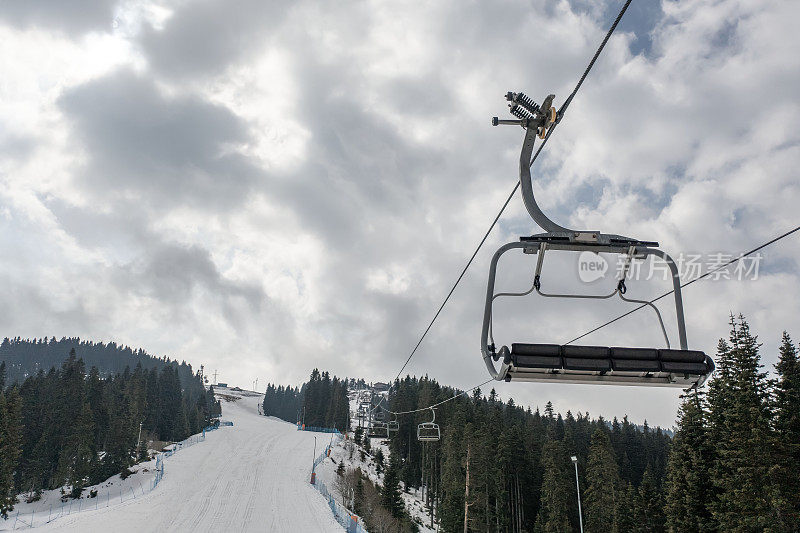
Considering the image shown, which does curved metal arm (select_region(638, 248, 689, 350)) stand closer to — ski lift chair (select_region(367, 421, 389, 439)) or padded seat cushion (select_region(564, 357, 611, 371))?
padded seat cushion (select_region(564, 357, 611, 371))

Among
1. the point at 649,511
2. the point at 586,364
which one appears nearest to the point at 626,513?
the point at 649,511

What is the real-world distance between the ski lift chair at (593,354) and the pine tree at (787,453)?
88.2 ft

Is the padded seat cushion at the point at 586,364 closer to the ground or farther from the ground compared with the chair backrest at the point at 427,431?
farther from the ground

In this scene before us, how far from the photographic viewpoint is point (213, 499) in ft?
162

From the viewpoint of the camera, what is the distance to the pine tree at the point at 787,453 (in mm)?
26141

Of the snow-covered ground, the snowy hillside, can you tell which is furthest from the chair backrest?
the snow-covered ground

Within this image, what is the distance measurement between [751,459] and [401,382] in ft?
360

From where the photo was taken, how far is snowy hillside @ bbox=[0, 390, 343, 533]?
133 ft

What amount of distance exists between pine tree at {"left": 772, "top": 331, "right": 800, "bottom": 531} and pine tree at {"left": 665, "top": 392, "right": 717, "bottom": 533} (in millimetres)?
5466

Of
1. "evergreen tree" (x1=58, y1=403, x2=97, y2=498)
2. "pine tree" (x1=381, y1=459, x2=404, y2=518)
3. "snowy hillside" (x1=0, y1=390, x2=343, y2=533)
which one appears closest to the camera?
"snowy hillside" (x1=0, y1=390, x2=343, y2=533)

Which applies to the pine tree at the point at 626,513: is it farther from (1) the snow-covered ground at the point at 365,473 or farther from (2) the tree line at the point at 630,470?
(1) the snow-covered ground at the point at 365,473

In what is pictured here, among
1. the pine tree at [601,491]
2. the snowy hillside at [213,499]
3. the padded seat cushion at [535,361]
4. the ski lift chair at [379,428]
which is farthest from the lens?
the pine tree at [601,491]

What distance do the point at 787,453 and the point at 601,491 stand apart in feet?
94.9

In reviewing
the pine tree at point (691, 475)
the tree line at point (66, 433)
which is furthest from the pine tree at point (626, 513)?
the tree line at point (66, 433)
